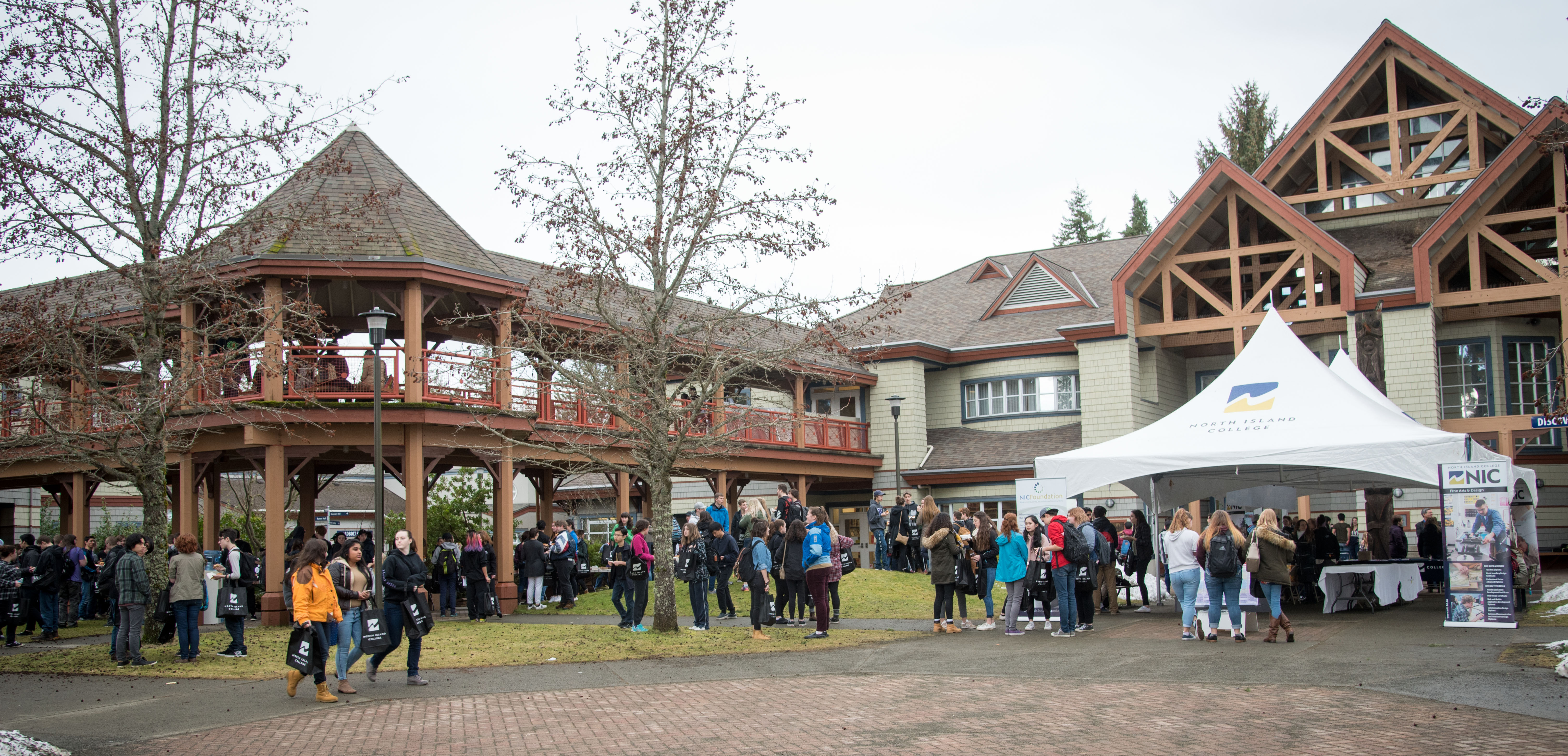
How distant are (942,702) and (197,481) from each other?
16815 millimetres

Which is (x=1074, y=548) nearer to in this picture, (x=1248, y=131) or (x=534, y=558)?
(x=534, y=558)

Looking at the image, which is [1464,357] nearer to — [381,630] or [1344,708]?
[1344,708]

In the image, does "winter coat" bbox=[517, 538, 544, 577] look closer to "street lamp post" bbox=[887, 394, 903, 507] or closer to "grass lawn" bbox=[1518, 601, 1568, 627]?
"street lamp post" bbox=[887, 394, 903, 507]

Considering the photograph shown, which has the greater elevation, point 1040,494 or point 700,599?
Answer: point 1040,494

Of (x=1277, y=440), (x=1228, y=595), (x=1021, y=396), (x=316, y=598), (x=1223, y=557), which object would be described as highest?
(x=1021, y=396)

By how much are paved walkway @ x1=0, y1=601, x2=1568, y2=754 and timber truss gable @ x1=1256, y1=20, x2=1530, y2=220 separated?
57.0 feet

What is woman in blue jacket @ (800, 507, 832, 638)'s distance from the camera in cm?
1456

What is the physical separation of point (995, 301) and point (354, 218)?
19.4 m

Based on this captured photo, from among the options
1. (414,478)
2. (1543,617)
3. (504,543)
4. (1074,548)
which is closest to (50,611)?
(414,478)

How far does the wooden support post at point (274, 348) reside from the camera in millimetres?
17594

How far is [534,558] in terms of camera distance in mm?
20516

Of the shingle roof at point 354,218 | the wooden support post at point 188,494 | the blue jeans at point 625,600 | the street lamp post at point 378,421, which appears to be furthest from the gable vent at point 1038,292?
the wooden support post at point 188,494

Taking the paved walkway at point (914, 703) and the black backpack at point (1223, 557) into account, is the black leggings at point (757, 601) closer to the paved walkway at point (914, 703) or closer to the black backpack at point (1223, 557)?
the paved walkway at point (914, 703)

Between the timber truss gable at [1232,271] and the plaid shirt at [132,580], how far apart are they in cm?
2107
